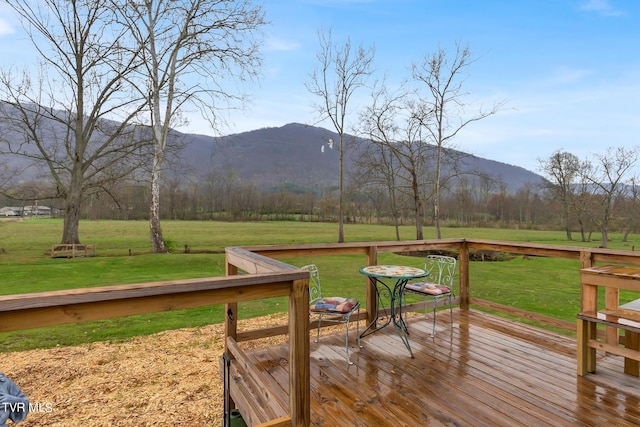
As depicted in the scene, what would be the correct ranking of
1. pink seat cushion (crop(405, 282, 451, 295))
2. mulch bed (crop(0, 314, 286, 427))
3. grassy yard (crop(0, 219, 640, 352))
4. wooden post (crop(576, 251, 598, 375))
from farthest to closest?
grassy yard (crop(0, 219, 640, 352)) → pink seat cushion (crop(405, 282, 451, 295)) → mulch bed (crop(0, 314, 286, 427)) → wooden post (crop(576, 251, 598, 375))

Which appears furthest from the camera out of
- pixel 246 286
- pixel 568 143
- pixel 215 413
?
pixel 568 143

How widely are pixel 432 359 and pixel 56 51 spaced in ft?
51.2

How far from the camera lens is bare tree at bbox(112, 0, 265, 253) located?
40.0ft

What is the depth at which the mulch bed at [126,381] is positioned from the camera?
A: 2680mm

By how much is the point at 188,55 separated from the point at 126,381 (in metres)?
12.8

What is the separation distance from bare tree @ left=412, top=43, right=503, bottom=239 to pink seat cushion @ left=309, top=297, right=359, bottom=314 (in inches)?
504

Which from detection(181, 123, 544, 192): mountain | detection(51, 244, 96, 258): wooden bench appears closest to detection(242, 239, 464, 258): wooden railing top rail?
detection(51, 244, 96, 258): wooden bench

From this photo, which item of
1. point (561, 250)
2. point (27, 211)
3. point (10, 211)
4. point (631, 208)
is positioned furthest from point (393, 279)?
point (631, 208)

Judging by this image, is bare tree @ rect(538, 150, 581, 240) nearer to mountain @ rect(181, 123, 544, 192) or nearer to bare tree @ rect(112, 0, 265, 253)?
mountain @ rect(181, 123, 544, 192)

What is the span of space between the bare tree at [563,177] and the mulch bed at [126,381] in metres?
23.4

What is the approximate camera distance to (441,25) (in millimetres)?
12047

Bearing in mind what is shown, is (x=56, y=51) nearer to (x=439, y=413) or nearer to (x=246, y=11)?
(x=246, y=11)

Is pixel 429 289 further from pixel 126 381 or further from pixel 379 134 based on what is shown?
pixel 379 134

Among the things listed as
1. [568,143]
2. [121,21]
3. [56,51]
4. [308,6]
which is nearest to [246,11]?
[308,6]
